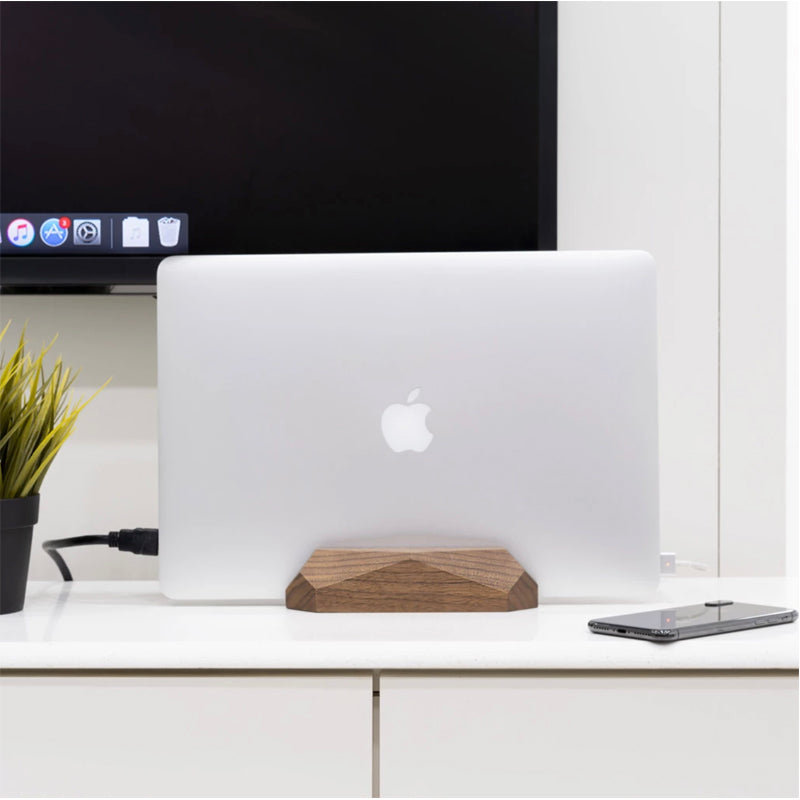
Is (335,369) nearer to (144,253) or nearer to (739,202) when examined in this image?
(144,253)

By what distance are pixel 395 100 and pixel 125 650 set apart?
87cm

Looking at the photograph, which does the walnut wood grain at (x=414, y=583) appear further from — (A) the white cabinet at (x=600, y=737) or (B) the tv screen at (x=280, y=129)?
(B) the tv screen at (x=280, y=129)

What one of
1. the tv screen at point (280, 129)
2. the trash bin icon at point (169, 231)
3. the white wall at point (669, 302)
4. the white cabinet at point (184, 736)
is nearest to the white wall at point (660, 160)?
the white wall at point (669, 302)

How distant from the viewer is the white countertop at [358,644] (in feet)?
2.62

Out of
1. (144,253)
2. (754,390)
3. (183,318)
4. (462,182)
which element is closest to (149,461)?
(144,253)

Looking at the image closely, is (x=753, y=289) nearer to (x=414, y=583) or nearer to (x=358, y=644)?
(x=414, y=583)

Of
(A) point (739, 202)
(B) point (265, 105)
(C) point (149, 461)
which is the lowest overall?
(C) point (149, 461)

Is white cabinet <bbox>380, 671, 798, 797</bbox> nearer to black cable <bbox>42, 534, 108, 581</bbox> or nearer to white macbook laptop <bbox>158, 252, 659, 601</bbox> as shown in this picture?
white macbook laptop <bbox>158, 252, 659, 601</bbox>

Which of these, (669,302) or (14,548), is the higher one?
(669,302)

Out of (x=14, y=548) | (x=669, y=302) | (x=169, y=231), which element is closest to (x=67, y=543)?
(x=14, y=548)

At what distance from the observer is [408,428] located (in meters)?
1.00

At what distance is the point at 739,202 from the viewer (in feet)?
4.77

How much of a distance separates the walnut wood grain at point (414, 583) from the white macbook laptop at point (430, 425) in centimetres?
3

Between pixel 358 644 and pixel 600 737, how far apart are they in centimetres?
22
